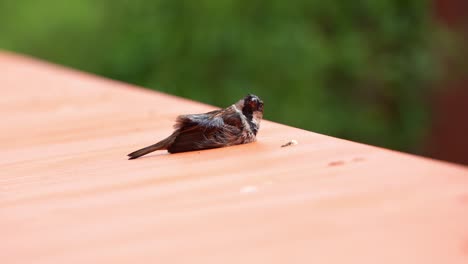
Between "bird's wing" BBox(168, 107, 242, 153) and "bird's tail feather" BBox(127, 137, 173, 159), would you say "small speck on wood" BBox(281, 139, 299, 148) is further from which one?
"bird's tail feather" BBox(127, 137, 173, 159)

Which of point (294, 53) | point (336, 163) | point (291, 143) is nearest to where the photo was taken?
point (336, 163)

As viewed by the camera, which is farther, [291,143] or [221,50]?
[221,50]

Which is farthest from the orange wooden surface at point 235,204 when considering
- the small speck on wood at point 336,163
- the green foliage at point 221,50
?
the green foliage at point 221,50

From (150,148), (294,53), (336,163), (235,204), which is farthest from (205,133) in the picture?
(294,53)

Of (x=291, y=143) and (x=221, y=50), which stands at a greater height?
(x=221, y=50)

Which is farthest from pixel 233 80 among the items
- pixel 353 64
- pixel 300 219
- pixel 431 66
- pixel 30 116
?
pixel 300 219

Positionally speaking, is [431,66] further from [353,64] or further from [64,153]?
[64,153]

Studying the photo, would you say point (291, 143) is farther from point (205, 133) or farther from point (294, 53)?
point (294, 53)

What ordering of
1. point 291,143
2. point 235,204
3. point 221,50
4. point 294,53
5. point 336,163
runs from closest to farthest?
1. point 235,204
2. point 336,163
3. point 291,143
4. point 294,53
5. point 221,50

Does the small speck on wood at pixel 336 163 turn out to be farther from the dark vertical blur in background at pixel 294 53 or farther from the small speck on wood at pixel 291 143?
the dark vertical blur in background at pixel 294 53
